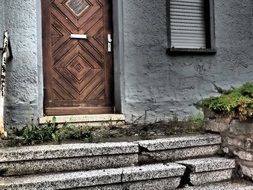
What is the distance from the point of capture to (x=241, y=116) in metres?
3.66

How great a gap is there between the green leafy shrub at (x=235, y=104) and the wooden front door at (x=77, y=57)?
1.88 meters

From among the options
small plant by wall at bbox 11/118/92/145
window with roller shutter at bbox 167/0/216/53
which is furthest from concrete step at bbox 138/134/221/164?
window with roller shutter at bbox 167/0/216/53

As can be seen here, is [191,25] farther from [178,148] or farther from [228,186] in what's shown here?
[228,186]

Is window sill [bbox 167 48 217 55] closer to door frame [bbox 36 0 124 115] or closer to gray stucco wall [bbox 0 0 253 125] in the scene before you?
gray stucco wall [bbox 0 0 253 125]

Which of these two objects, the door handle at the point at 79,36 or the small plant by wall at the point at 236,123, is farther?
the door handle at the point at 79,36

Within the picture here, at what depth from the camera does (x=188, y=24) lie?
601 centimetres

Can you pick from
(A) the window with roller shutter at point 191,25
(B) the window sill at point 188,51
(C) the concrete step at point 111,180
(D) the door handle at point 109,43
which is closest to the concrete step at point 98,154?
(C) the concrete step at point 111,180

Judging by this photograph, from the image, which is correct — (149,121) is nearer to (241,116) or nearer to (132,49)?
(132,49)

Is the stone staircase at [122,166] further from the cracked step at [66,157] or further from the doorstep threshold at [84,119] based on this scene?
the doorstep threshold at [84,119]

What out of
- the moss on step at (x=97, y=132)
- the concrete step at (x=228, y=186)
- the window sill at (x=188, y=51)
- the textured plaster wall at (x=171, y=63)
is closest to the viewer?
the concrete step at (x=228, y=186)

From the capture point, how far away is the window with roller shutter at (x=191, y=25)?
19.2 feet

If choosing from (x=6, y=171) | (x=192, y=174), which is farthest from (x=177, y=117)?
(x=6, y=171)

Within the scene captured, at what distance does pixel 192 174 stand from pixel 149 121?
2.01 m

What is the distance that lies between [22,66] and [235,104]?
2.84 meters
